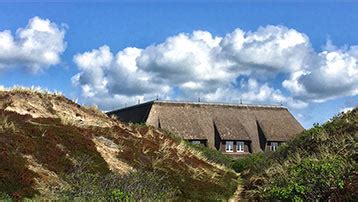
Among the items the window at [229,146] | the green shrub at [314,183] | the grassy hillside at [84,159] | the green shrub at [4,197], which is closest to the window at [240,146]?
the window at [229,146]

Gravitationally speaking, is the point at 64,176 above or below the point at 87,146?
below

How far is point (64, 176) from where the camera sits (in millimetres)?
23672

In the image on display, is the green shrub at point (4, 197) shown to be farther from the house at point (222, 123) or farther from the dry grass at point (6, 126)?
the house at point (222, 123)

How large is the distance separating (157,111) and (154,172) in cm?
3901

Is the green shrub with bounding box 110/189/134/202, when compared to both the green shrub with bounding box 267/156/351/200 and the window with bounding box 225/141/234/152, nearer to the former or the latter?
the green shrub with bounding box 267/156/351/200

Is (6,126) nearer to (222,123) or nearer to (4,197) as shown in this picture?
(4,197)

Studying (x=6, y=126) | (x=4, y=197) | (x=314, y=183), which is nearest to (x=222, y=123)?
(x=6, y=126)

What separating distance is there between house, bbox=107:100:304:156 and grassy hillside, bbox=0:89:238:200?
26561mm

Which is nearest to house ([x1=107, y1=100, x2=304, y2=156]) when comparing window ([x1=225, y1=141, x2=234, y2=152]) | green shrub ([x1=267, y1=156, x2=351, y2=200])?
window ([x1=225, y1=141, x2=234, y2=152])

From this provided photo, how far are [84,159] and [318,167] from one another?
11404 millimetres

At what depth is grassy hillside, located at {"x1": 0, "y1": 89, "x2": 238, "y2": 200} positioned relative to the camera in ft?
71.3

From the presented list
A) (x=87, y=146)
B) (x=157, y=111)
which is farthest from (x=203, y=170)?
(x=157, y=111)

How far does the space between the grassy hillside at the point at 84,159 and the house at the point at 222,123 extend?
87.1 feet

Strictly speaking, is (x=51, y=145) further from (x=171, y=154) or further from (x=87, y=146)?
(x=171, y=154)
